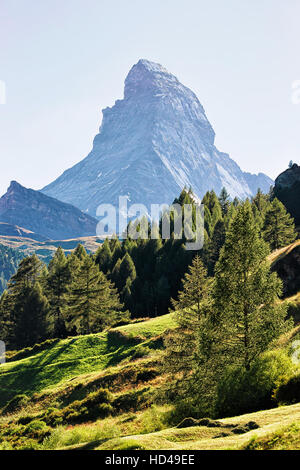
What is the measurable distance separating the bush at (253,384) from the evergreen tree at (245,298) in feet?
2.59

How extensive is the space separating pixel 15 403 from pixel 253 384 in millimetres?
28433

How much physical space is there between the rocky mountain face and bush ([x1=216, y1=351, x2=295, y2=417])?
86.4 m

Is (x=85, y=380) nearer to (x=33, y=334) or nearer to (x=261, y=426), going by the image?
(x=261, y=426)

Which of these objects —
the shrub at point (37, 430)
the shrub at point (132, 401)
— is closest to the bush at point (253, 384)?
the shrub at point (132, 401)

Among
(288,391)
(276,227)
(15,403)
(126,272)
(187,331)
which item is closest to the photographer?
(288,391)

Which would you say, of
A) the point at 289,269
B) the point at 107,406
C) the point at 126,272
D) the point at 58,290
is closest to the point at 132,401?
the point at 107,406

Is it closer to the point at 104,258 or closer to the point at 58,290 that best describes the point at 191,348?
the point at 58,290

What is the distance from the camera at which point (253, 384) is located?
17.9 m

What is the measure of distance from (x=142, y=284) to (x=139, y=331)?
28.6 metres

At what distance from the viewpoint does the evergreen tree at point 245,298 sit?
19.8 m

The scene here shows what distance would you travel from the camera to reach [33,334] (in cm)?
6406

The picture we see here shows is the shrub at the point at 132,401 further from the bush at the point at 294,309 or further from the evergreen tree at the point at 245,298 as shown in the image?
the bush at the point at 294,309

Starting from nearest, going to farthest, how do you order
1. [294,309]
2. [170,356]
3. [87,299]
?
1. [170,356]
2. [294,309]
3. [87,299]
